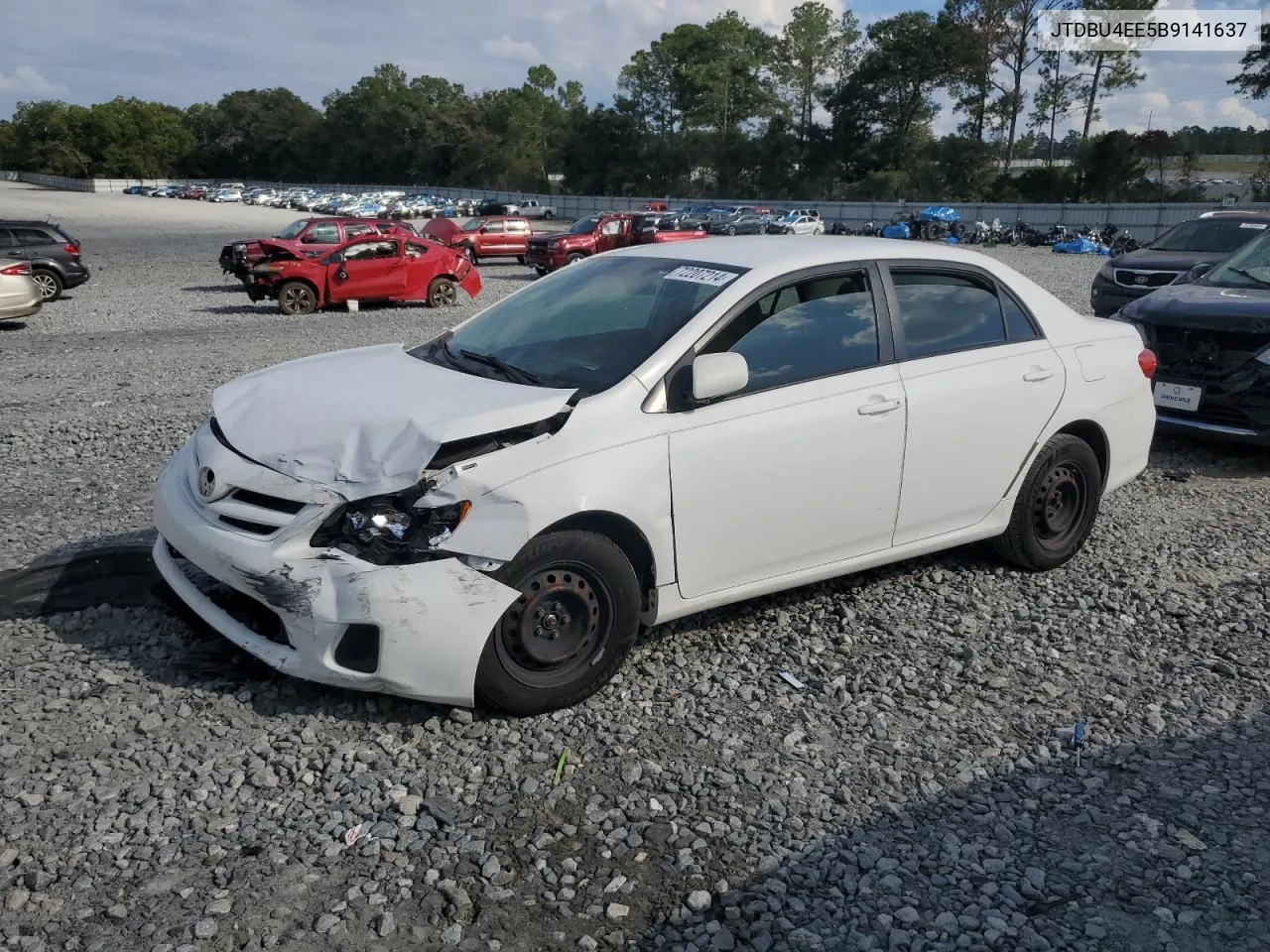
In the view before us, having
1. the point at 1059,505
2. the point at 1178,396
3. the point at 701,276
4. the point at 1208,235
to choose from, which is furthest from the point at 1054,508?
the point at 1208,235

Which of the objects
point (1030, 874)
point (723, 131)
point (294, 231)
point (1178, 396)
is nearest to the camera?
point (1030, 874)

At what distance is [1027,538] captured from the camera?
16.8ft

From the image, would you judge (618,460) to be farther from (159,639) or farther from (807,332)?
(159,639)

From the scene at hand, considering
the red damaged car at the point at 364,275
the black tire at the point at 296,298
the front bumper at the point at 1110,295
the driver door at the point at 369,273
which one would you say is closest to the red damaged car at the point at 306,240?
the red damaged car at the point at 364,275

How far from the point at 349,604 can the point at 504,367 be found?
1304 mm

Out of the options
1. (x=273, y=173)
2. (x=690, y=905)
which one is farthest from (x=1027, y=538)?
(x=273, y=173)

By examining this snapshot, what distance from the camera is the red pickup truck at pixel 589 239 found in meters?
27.0

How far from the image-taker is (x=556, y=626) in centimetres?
369

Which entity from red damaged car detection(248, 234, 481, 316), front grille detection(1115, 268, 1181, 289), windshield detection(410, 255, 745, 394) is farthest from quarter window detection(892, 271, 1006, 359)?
red damaged car detection(248, 234, 481, 316)

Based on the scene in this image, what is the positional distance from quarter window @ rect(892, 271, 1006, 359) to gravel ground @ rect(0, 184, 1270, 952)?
3.98 ft

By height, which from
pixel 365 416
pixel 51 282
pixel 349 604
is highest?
pixel 365 416

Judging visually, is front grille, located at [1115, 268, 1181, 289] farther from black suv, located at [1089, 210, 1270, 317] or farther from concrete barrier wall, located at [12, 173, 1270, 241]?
concrete barrier wall, located at [12, 173, 1270, 241]

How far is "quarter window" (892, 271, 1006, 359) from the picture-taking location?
4637mm

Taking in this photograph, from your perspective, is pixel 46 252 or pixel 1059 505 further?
pixel 46 252
